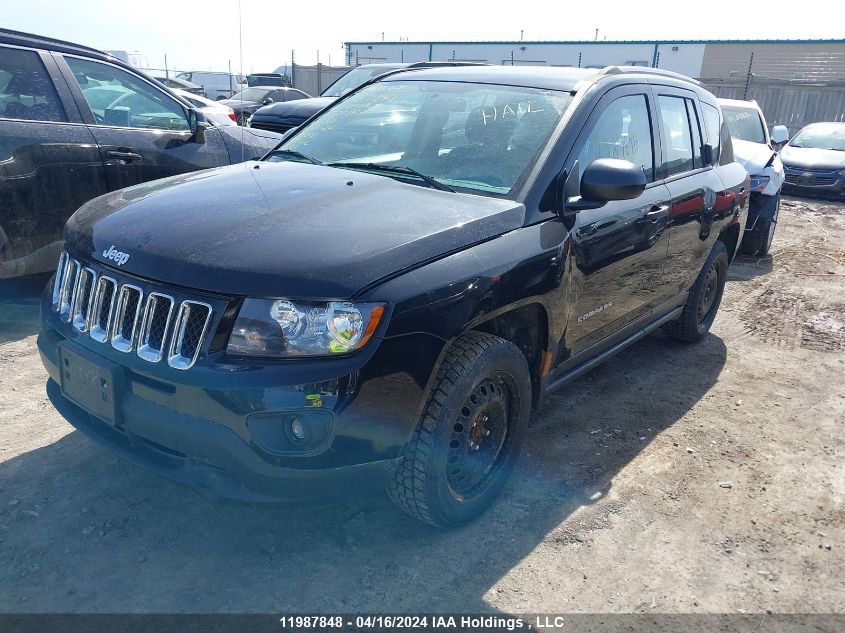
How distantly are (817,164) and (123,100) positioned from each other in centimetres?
1237

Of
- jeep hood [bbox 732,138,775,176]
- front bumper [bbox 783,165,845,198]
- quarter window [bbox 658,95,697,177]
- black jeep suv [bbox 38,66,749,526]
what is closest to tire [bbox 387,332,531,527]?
black jeep suv [bbox 38,66,749,526]

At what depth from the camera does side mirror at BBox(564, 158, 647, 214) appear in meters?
3.02

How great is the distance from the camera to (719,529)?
312 cm

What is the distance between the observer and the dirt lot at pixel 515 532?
102 inches

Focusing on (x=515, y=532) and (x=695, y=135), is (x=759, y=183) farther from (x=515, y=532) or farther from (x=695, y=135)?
(x=515, y=532)

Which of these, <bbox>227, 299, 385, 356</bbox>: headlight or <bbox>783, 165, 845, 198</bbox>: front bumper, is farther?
<bbox>783, 165, 845, 198</bbox>: front bumper

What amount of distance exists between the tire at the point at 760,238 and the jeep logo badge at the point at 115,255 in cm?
772

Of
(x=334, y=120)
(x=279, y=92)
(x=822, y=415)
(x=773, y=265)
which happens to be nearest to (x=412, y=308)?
(x=334, y=120)

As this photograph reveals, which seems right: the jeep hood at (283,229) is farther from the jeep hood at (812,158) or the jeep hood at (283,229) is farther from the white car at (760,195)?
the jeep hood at (812,158)

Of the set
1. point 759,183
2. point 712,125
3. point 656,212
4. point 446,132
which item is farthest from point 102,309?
point 759,183

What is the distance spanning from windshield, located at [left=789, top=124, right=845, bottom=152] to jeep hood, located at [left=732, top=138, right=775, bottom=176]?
519 cm

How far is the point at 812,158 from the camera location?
43.5 ft

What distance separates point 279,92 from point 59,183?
52.1 ft

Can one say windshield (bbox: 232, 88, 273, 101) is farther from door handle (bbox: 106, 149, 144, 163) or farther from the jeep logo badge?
the jeep logo badge
